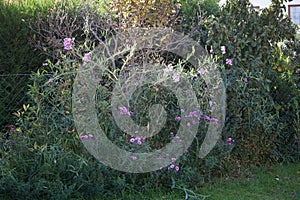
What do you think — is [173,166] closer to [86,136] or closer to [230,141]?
[86,136]

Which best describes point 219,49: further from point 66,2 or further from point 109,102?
point 66,2

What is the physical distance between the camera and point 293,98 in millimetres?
5219

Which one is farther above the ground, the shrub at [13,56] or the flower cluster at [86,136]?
the shrub at [13,56]

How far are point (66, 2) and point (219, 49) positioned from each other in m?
2.14

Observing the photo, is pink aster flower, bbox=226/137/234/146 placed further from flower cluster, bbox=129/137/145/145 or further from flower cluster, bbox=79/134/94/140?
flower cluster, bbox=79/134/94/140

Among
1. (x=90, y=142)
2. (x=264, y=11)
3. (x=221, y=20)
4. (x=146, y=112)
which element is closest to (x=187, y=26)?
(x=221, y=20)

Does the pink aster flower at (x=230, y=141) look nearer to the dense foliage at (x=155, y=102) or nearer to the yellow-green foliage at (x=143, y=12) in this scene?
the dense foliage at (x=155, y=102)

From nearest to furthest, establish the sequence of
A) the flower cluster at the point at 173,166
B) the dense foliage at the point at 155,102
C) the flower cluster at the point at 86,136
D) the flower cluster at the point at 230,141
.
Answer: the dense foliage at the point at 155,102
the flower cluster at the point at 86,136
the flower cluster at the point at 173,166
the flower cluster at the point at 230,141

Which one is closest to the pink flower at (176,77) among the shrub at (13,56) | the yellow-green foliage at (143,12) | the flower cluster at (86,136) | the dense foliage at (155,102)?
the dense foliage at (155,102)

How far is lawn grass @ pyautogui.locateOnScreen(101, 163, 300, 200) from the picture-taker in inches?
145

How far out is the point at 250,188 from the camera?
4.08 meters

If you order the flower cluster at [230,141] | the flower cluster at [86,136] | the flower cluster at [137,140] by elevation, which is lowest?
the flower cluster at [230,141]

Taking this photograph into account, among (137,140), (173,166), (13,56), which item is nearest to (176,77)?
(137,140)

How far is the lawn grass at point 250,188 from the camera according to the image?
3.68 m
